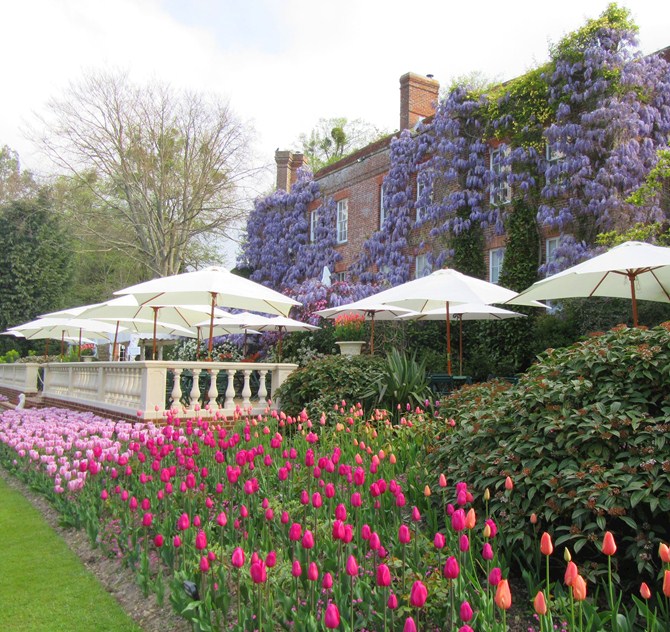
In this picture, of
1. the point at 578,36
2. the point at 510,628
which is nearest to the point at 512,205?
the point at 578,36

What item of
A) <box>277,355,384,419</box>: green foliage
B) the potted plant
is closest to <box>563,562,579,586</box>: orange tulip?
<box>277,355,384,419</box>: green foliage

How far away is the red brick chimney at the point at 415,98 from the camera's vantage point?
2253 cm

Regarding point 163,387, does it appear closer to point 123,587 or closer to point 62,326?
point 123,587

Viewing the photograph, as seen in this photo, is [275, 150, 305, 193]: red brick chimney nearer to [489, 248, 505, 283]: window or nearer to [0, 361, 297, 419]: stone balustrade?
[489, 248, 505, 283]: window

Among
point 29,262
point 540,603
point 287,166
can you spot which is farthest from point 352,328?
point 29,262

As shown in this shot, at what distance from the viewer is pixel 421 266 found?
2069cm

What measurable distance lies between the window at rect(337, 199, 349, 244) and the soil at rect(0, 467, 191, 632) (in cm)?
1946

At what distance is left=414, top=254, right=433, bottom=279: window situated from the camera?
20234 mm

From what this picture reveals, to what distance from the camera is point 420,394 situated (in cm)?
853

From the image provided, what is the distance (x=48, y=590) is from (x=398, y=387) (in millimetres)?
5169

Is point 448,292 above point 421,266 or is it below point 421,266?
below

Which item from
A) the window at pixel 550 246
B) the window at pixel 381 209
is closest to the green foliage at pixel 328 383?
the window at pixel 550 246

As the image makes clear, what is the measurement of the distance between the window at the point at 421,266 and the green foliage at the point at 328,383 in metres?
10.8

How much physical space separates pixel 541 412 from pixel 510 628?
1304 millimetres
